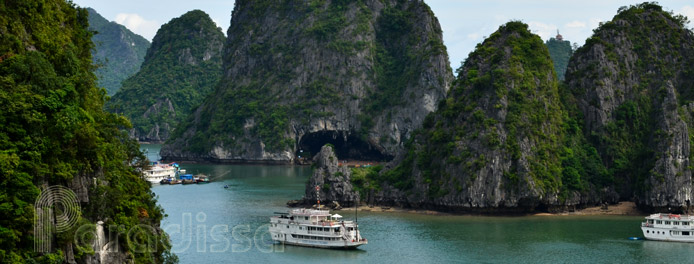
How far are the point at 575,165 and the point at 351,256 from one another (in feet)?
147

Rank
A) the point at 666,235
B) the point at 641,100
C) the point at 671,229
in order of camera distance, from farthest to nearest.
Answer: the point at 641,100, the point at 671,229, the point at 666,235

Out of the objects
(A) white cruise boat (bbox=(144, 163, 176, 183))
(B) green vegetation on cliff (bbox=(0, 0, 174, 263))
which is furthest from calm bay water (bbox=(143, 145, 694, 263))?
(A) white cruise boat (bbox=(144, 163, 176, 183))

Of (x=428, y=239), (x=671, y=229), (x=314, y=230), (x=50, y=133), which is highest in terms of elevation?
(x=50, y=133)

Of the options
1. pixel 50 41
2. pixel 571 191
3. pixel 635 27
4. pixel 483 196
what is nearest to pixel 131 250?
pixel 50 41

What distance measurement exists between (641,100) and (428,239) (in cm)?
4834

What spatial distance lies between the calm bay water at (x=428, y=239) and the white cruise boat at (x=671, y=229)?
5.01 feet

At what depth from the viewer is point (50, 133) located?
53219mm

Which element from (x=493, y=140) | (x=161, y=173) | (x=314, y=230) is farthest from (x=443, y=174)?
(x=161, y=173)

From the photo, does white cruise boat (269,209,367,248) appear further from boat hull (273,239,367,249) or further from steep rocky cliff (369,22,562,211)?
steep rocky cliff (369,22,562,211)

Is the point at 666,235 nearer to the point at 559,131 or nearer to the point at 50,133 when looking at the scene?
the point at 559,131

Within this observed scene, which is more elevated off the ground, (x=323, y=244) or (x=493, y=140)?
(x=493, y=140)

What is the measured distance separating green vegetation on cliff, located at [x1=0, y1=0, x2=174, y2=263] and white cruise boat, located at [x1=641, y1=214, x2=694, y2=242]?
5596cm

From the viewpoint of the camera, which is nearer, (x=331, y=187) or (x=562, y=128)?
(x=331, y=187)

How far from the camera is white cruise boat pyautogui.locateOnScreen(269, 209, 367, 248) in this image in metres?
91.1
